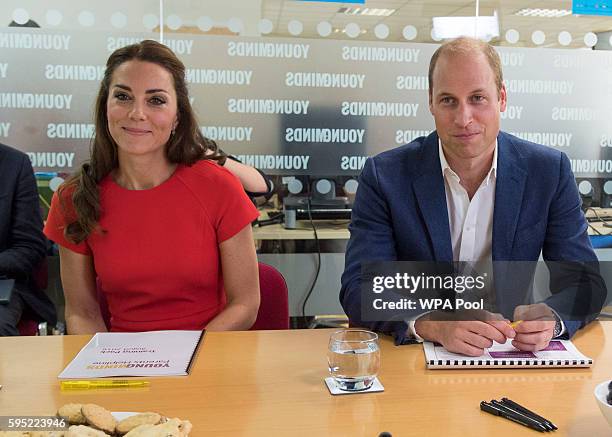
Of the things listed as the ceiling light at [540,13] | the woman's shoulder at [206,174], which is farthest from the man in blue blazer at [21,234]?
the ceiling light at [540,13]

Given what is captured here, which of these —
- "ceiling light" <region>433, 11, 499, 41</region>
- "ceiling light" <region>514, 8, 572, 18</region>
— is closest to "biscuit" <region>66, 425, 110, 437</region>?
"ceiling light" <region>433, 11, 499, 41</region>

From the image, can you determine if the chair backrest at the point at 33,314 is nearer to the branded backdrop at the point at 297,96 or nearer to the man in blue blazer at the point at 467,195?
the branded backdrop at the point at 297,96

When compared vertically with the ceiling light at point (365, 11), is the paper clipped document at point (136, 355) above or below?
below

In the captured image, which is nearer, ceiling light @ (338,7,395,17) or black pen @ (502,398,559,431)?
black pen @ (502,398,559,431)

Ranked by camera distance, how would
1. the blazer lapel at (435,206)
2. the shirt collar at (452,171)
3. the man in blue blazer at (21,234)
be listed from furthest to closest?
the man in blue blazer at (21,234), the shirt collar at (452,171), the blazer lapel at (435,206)

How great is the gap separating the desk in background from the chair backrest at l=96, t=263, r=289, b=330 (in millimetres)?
465

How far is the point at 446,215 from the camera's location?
169 centimetres

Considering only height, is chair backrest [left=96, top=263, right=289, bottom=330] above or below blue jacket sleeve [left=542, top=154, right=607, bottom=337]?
below

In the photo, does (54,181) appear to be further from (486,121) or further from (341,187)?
(486,121)

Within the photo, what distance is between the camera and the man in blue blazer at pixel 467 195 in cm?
170

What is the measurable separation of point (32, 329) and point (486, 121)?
1840 mm

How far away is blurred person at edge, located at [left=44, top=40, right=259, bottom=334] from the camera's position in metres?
1.83

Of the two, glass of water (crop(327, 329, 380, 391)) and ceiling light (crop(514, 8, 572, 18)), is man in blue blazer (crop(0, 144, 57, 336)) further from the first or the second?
ceiling light (crop(514, 8, 572, 18))

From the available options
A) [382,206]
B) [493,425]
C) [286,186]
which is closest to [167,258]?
[382,206]
